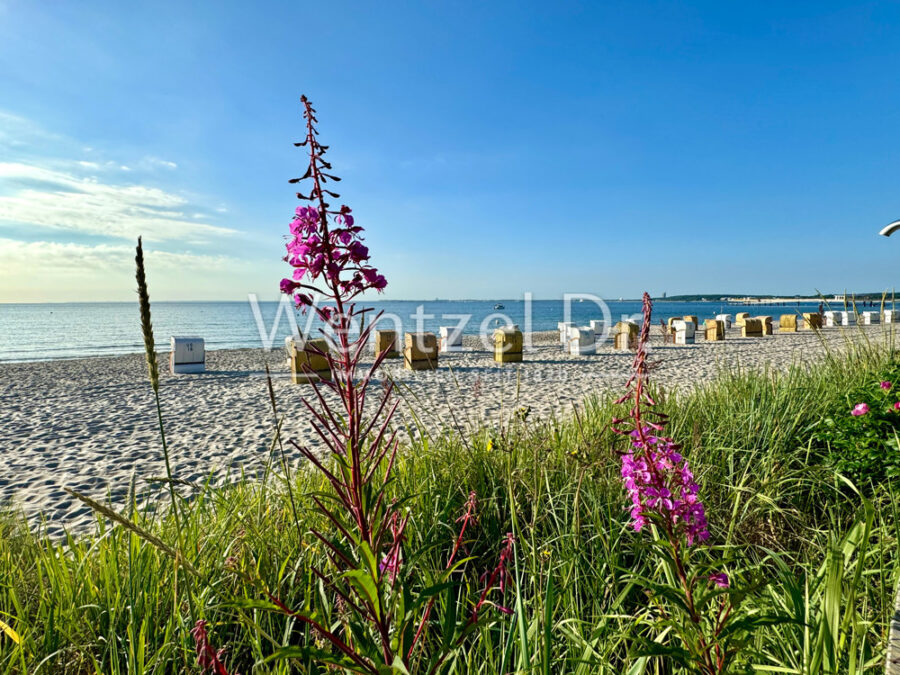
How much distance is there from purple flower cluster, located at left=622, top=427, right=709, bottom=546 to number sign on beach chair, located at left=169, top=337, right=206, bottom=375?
1570cm

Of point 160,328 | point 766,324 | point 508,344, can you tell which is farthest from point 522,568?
point 160,328

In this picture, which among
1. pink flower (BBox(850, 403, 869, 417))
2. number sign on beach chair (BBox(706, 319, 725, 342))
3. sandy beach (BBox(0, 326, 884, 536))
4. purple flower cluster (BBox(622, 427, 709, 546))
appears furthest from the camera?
number sign on beach chair (BBox(706, 319, 725, 342))

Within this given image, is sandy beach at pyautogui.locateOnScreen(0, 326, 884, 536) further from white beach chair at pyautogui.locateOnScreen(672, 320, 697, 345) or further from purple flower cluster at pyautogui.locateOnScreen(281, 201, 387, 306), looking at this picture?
white beach chair at pyautogui.locateOnScreen(672, 320, 697, 345)

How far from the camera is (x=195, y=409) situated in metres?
Answer: 9.69

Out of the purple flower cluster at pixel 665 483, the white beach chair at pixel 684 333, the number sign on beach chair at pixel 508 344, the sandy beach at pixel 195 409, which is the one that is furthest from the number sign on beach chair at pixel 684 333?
the purple flower cluster at pixel 665 483

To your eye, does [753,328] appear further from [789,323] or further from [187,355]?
[187,355]

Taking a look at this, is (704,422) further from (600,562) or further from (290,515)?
(290,515)

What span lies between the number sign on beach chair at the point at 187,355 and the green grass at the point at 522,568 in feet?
41.8

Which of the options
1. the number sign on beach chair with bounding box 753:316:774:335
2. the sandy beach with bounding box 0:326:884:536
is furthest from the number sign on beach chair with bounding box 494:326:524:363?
the number sign on beach chair with bounding box 753:316:774:335

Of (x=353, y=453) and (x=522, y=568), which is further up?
(x=353, y=453)

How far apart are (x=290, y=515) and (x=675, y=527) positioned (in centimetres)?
224

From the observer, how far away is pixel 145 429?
318 inches

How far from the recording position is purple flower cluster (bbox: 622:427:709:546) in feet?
4.41

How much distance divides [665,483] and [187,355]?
1633cm
